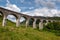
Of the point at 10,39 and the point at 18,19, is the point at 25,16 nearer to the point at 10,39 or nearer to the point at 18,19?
the point at 18,19

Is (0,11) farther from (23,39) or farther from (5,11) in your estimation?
(23,39)

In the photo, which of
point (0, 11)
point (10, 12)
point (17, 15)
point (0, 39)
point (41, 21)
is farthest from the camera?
point (41, 21)

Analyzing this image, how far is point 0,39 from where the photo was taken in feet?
73.5

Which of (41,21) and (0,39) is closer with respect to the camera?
(0,39)

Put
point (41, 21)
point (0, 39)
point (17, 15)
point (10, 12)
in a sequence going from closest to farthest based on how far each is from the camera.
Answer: point (0, 39) < point (10, 12) < point (17, 15) < point (41, 21)

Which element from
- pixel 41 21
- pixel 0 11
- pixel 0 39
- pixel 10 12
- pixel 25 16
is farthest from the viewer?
pixel 41 21

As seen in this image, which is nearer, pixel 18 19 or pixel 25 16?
pixel 18 19

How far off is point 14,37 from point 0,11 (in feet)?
78.1

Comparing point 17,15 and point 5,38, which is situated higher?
point 17,15

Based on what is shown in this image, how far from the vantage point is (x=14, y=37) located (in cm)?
2358

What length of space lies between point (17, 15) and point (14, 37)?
32.5 m

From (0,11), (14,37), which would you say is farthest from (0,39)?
(0,11)

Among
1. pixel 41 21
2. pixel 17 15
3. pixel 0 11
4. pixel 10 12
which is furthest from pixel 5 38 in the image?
pixel 41 21

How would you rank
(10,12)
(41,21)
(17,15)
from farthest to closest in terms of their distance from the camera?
(41,21) → (17,15) → (10,12)
